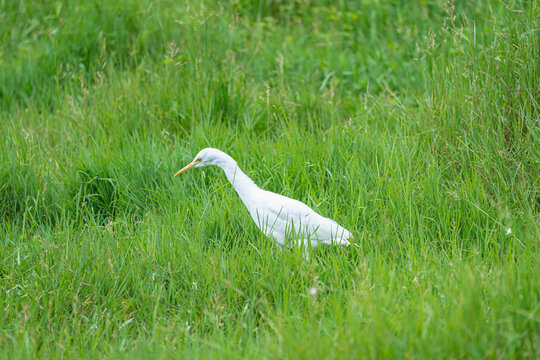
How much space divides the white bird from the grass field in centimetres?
13

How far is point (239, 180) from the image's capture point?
3.97 meters

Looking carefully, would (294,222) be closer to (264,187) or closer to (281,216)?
(281,216)

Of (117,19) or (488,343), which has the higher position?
(117,19)

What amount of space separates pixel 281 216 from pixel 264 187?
0.66m

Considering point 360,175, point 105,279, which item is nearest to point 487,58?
point 360,175

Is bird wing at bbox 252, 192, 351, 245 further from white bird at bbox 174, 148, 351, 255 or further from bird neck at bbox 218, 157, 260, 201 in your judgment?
bird neck at bbox 218, 157, 260, 201

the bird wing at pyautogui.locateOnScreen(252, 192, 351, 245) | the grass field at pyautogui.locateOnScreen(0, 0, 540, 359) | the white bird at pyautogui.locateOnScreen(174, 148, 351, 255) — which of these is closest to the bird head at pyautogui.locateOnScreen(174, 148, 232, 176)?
the white bird at pyautogui.locateOnScreen(174, 148, 351, 255)

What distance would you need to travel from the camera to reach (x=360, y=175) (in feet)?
13.5

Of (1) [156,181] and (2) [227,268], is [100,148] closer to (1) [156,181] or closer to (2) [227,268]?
(1) [156,181]

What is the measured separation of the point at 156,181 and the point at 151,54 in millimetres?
2535

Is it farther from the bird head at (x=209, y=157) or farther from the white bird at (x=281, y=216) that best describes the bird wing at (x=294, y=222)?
the bird head at (x=209, y=157)

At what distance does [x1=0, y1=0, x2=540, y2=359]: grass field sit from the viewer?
8.95ft

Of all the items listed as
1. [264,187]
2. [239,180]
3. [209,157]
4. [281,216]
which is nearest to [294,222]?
[281,216]

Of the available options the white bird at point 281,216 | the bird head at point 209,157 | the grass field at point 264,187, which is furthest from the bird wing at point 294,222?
the bird head at point 209,157
